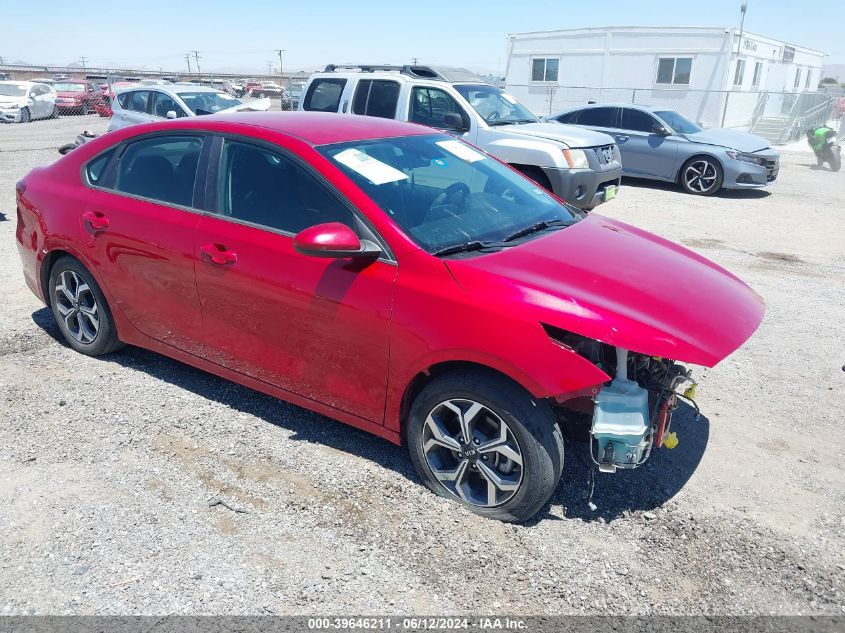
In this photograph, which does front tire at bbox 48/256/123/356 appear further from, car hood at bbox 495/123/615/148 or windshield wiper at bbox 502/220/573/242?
car hood at bbox 495/123/615/148

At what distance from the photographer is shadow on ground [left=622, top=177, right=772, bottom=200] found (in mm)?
12851

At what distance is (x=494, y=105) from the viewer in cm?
1011

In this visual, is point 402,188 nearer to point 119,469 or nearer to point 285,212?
point 285,212

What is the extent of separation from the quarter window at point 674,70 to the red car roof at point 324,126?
947 inches

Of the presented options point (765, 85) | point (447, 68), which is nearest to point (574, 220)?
point (447, 68)

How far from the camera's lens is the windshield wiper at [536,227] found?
3.60 m

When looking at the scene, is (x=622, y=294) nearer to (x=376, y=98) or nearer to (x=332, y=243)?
(x=332, y=243)

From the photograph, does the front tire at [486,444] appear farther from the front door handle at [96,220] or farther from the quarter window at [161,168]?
the front door handle at [96,220]

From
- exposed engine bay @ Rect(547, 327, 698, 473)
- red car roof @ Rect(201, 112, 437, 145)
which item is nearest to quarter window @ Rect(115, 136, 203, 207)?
red car roof @ Rect(201, 112, 437, 145)

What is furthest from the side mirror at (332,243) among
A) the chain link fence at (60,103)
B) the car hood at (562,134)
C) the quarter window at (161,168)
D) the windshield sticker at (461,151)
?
the chain link fence at (60,103)

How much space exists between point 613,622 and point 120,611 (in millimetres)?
1923

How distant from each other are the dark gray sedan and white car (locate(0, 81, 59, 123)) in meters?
20.0

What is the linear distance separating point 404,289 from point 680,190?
37.9 ft

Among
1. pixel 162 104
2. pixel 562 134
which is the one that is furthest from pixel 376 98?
pixel 162 104
